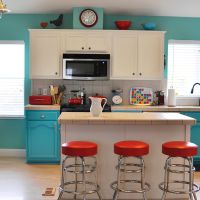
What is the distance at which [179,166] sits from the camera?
11.9 ft

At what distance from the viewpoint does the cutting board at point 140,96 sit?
5.97 metres

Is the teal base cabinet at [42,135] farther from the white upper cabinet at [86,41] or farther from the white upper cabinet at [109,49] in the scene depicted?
the white upper cabinet at [86,41]

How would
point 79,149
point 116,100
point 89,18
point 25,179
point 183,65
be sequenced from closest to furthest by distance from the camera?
point 79,149
point 25,179
point 89,18
point 116,100
point 183,65

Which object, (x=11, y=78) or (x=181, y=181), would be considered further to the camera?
(x=11, y=78)

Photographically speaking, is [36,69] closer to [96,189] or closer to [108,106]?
[108,106]

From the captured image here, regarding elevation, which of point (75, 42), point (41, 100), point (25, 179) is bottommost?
point (25, 179)

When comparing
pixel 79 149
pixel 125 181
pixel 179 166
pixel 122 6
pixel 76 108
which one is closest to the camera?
pixel 79 149

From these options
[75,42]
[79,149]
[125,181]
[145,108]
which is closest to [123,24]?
[75,42]

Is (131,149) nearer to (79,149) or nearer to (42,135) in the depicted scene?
(79,149)

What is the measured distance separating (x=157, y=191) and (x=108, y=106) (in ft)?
6.57

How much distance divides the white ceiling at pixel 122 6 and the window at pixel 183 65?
52cm

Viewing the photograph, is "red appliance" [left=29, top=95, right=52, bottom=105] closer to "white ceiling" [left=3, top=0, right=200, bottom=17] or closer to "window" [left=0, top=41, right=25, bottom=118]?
"window" [left=0, top=41, right=25, bottom=118]

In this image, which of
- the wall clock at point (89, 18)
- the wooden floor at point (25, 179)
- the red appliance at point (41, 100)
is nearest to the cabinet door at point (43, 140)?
the wooden floor at point (25, 179)

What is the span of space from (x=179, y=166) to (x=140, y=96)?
97.2 inches
